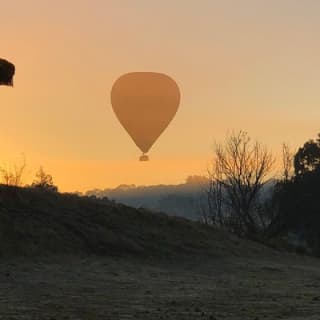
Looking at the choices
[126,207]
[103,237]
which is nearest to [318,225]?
[126,207]

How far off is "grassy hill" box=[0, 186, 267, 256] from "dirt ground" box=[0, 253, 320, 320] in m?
1.19

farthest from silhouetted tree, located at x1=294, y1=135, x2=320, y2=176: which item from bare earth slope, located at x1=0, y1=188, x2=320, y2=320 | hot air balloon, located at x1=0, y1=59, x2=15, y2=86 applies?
hot air balloon, located at x1=0, y1=59, x2=15, y2=86

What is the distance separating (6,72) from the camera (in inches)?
901

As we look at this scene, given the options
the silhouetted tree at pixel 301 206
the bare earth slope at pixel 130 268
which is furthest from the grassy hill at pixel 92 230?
the silhouetted tree at pixel 301 206

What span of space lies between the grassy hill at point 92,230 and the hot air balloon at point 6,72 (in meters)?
4.79

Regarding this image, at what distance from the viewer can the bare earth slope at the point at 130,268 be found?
13805mm

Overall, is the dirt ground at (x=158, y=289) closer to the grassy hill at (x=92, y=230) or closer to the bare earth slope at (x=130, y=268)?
the bare earth slope at (x=130, y=268)

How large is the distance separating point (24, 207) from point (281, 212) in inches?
1093

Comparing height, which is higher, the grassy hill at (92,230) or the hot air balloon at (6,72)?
the hot air balloon at (6,72)

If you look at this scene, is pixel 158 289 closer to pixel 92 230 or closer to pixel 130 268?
pixel 130 268

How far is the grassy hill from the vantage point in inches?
962

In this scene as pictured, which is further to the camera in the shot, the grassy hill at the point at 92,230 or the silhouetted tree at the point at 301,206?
the silhouetted tree at the point at 301,206

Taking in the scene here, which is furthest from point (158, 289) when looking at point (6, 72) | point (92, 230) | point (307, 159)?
point (307, 159)

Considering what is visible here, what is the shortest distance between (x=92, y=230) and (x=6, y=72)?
6.76 metres
